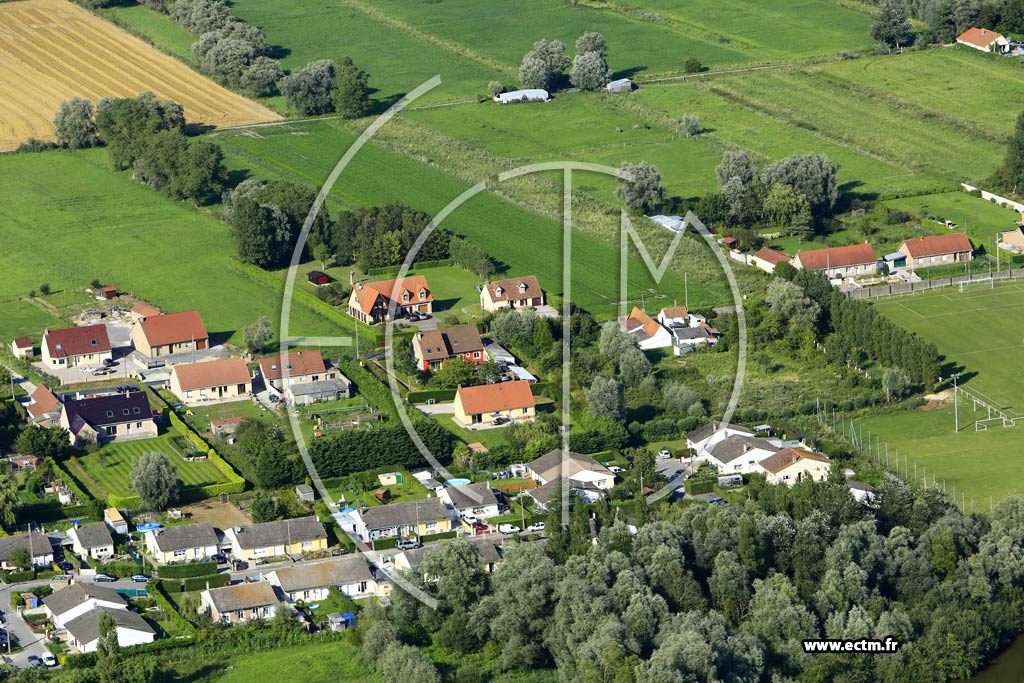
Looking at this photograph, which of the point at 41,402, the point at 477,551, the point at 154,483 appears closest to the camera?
the point at 477,551

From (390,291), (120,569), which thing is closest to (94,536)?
(120,569)

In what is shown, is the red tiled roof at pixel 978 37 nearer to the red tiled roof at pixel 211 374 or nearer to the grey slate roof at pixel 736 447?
the grey slate roof at pixel 736 447

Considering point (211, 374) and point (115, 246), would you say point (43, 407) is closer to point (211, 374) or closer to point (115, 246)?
point (211, 374)

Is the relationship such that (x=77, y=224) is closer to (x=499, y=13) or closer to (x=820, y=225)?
(x=820, y=225)

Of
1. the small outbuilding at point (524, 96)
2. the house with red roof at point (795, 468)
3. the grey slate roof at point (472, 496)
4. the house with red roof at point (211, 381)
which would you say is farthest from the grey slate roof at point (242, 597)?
the small outbuilding at point (524, 96)

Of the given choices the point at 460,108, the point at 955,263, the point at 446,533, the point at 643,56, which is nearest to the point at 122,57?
the point at 460,108
